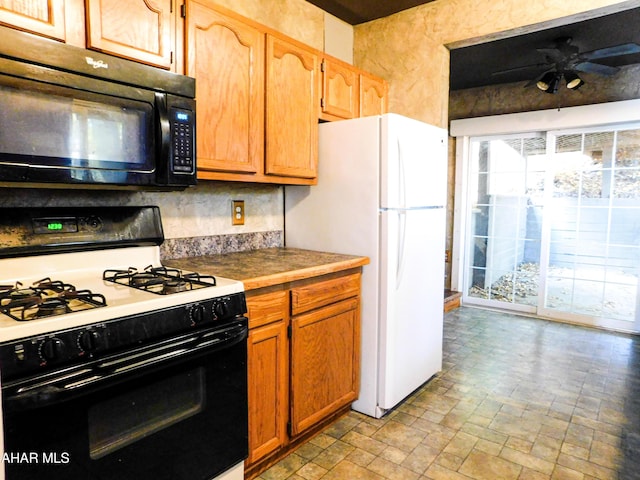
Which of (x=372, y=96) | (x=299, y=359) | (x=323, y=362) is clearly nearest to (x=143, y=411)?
(x=299, y=359)

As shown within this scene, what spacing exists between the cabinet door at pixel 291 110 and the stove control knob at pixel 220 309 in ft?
2.90

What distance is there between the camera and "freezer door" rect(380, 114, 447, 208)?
2184 mm

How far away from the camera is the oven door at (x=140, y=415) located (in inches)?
40.9

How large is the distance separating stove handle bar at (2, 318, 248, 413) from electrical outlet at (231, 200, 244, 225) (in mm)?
1018

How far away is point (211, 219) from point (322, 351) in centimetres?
93

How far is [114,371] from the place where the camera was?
1.17m

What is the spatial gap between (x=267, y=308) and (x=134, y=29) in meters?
1.21

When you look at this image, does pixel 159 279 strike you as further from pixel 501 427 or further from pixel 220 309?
pixel 501 427

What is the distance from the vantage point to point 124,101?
1.51m

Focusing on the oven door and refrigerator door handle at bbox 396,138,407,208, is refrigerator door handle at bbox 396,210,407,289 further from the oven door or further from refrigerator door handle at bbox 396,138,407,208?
the oven door

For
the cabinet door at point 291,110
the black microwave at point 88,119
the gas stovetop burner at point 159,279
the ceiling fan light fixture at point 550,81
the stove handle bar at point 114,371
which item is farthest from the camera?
the ceiling fan light fixture at point 550,81

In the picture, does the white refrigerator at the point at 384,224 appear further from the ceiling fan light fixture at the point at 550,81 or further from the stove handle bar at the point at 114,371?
the ceiling fan light fixture at the point at 550,81

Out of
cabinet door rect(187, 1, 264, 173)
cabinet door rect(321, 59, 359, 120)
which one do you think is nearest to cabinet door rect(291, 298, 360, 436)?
cabinet door rect(187, 1, 264, 173)

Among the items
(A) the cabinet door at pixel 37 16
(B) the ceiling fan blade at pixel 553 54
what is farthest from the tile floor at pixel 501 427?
(B) the ceiling fan blade at pixel 553 54
